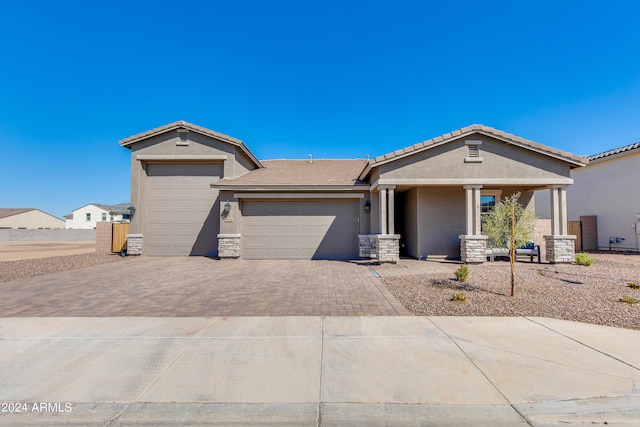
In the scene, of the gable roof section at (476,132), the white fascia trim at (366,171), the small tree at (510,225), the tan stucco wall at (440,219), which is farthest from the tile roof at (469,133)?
the small tree at (510,225)

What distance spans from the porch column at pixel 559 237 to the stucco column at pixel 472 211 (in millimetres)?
2898

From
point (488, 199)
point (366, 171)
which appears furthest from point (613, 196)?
point (366, 171)

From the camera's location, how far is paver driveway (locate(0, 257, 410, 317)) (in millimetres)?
5676

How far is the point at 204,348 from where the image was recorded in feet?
A: 13.2

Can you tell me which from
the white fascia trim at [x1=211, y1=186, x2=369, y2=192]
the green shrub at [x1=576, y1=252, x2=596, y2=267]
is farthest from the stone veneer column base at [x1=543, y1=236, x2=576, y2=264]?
the white fascia trim at [x1=211, y1=186, x2=369, y2=192]

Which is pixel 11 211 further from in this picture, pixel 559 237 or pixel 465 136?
pixel 559 237

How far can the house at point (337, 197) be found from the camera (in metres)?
11.6

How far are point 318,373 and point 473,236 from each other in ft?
32.7

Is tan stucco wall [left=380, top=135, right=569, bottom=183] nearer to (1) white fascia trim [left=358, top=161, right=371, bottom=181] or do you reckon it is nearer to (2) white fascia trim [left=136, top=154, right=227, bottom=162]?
(1) white fascia trim [left=358, top=161, right=371, bottom=181]

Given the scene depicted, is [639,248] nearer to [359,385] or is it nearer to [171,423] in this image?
[359,385]

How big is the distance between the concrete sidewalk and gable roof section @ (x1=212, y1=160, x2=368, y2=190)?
8707 mm

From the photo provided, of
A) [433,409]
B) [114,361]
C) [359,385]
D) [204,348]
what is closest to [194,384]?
[204,348]

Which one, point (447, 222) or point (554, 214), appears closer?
point (554, 214)

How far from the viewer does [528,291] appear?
6.98m
